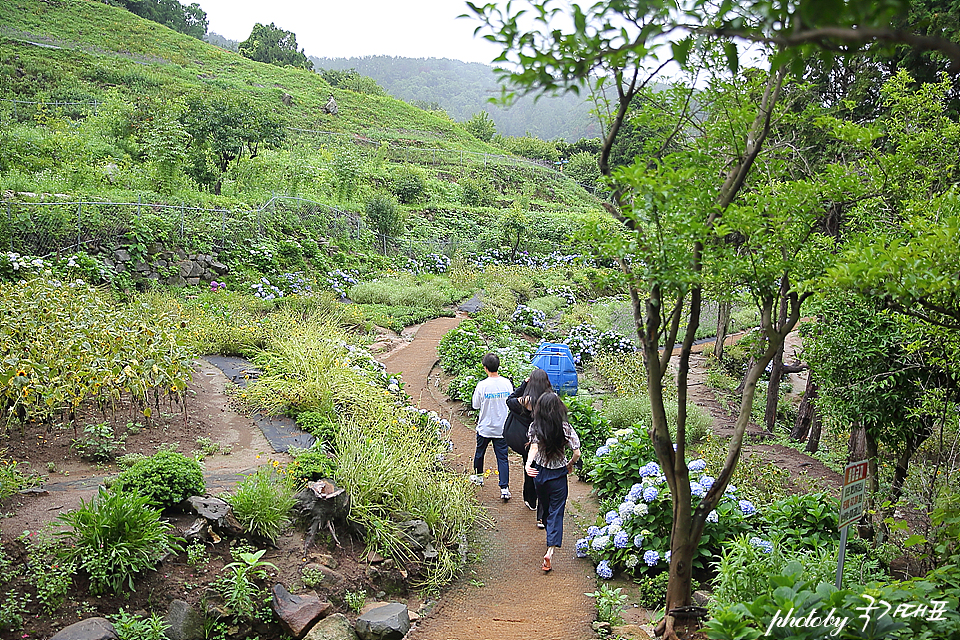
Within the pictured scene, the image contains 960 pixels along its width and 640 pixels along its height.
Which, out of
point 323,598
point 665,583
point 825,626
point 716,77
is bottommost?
point 323,598

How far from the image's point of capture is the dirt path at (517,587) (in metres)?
4.15

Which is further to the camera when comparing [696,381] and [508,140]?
[508,140]

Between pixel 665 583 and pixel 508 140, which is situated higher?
pixel 508 140

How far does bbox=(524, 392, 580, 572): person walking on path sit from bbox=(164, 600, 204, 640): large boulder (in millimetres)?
2577

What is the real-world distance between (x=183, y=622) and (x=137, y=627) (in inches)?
10.7

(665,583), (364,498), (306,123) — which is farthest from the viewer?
(306,123)

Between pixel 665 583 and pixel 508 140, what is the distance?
4587 centimetres

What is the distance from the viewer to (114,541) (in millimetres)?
3639

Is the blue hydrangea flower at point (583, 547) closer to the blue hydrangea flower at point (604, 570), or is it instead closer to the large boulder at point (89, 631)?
the blue hydrangea flower at point (604, 570)

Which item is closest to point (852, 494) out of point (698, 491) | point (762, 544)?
point (762, 544)

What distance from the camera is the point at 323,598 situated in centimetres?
409

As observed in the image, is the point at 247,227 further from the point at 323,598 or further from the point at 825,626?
the point at 825,626

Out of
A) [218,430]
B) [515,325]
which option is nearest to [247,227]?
[515,325]

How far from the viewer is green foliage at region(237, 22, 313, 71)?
48531 millimetres
